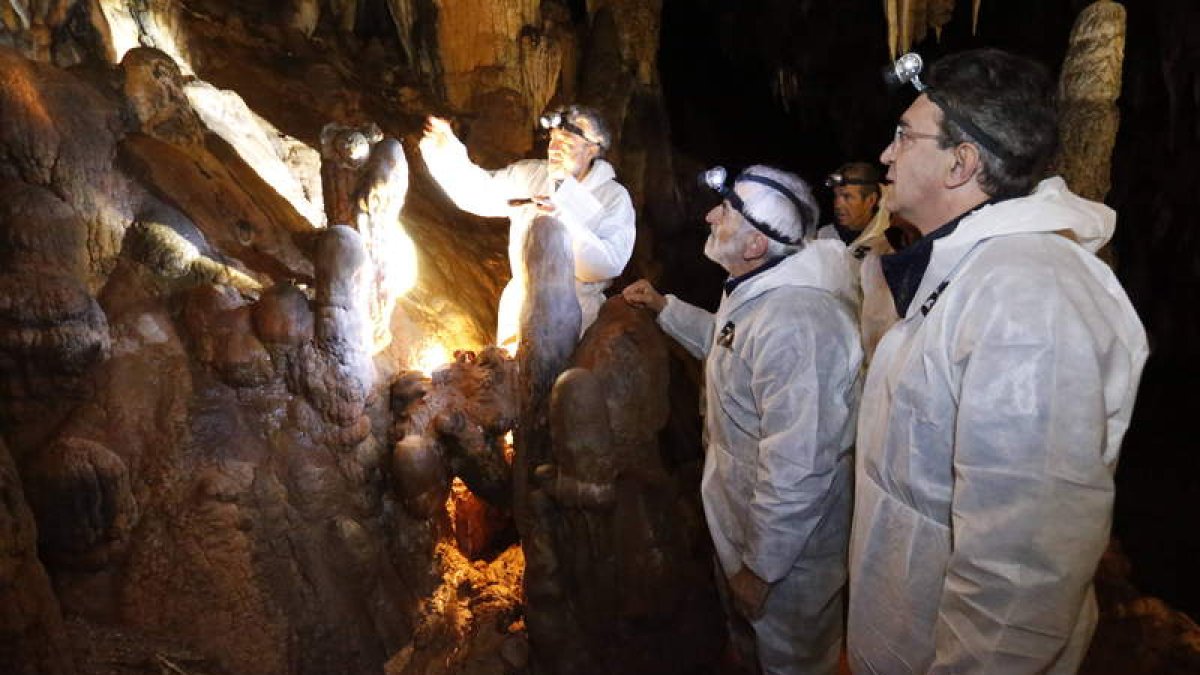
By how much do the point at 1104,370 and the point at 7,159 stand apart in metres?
4.47

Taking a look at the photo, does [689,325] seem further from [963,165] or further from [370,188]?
[370,188]

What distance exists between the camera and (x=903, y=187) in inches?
64.9

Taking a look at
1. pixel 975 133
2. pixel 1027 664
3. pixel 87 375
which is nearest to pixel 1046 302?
pixel 975 133

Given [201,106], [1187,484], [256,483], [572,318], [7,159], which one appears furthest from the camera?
[1187,484]

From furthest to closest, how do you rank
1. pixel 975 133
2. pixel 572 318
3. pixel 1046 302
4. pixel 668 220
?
pixel 668 220, pixel 572 318, pixel 975 133, pixel 1046 302

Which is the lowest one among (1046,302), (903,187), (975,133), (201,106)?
(1046,302)

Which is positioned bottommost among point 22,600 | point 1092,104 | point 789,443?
point 22,600

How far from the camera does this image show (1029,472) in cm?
129

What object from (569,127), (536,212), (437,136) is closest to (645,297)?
(536,212)

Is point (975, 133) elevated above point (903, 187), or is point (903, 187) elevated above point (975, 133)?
point (975, 133)

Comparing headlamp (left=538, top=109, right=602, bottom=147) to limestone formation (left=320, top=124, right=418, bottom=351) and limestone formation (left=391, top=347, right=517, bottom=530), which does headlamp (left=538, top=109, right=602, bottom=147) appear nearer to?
limestone formation (left=320, top=124, right=418, bottom=351)

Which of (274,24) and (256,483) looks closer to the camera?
(256,483)

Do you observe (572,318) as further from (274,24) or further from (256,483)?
(274,24)

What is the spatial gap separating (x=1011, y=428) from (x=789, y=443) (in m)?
0.98
